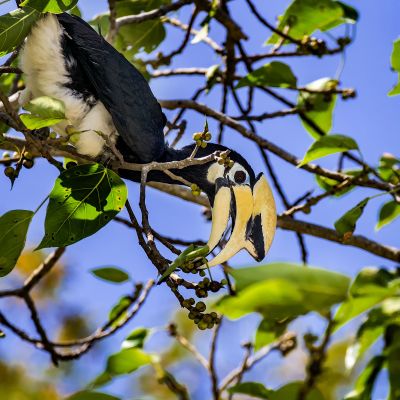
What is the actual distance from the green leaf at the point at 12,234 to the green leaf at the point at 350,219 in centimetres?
102

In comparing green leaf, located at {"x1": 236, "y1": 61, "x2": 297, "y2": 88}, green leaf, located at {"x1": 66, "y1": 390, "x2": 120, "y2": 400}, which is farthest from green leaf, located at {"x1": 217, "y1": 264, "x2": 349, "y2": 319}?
green leaf, located at {"x1": 236, "y1": 61, "x2": 297, "y2": 88}

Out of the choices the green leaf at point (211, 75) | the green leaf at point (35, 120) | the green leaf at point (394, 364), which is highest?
the green leaf at point (211, 75)

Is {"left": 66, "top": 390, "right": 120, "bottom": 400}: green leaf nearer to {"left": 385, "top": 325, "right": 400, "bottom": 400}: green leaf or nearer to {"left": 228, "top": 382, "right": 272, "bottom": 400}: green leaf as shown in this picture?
{"left": 228, "top": 382, "right": 272, "bottom": 400}: green leaf

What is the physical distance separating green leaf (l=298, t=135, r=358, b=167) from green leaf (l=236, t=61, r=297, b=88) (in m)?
0.74

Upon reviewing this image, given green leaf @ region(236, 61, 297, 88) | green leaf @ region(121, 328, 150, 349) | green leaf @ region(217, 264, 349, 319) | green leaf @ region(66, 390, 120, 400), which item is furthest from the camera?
green leaf @ region(236, 61, 297, 88)

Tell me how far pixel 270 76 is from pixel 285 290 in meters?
2.27

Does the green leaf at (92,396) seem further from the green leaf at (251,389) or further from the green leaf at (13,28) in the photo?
the green leaf at (13,28)

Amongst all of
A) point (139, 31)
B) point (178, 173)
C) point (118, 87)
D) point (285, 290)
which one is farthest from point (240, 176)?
point (285, 290)

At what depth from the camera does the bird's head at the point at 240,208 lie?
2.45m

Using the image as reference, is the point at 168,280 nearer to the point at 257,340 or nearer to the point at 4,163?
the point at 257,340

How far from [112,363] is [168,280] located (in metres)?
0.31

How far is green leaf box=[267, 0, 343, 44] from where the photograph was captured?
3207 mm

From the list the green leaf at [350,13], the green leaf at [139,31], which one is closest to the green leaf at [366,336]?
the green leaf at [350,13]

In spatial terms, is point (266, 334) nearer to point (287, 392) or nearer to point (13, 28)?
point (287, 392)
